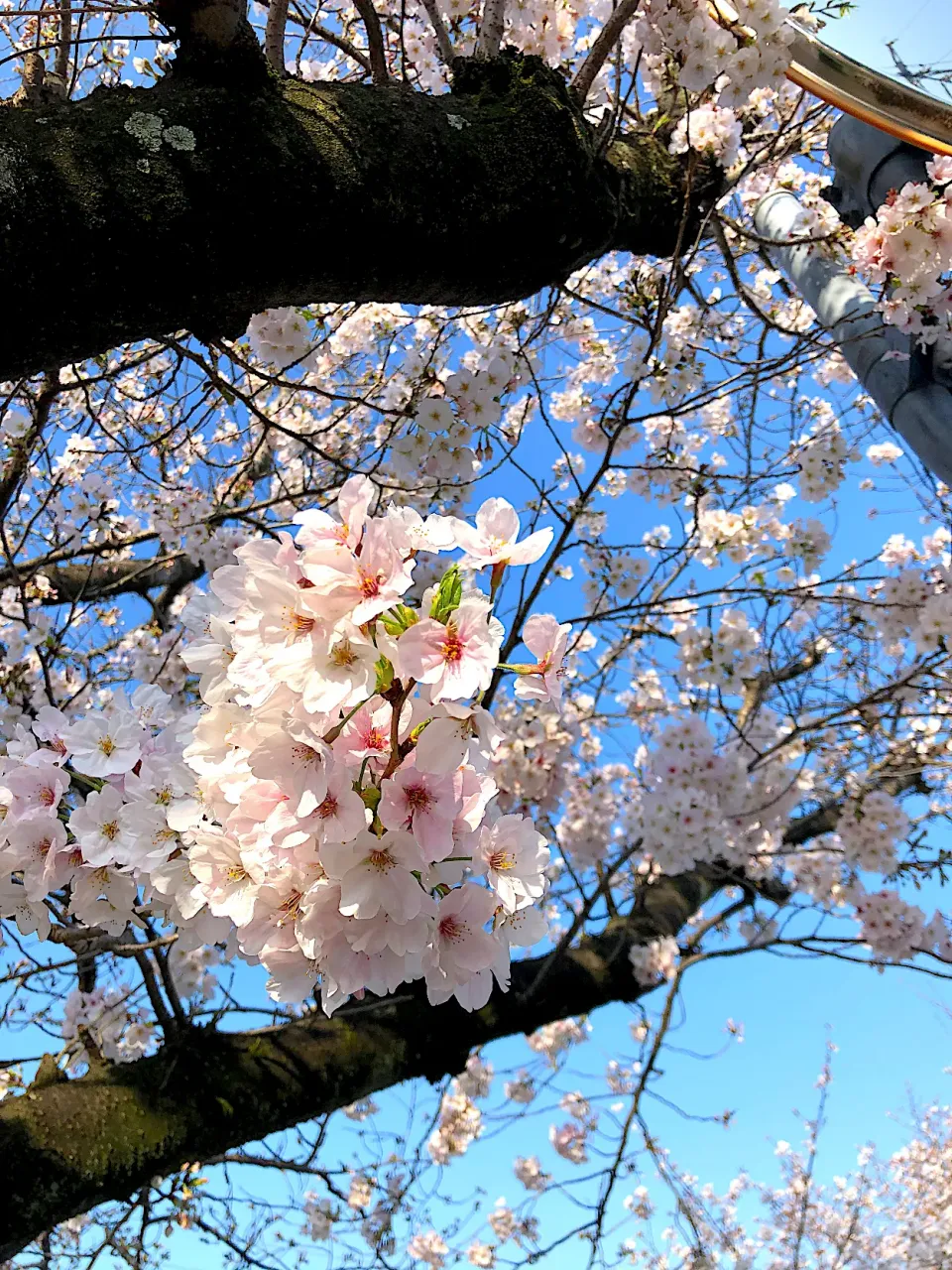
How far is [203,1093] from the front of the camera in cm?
227

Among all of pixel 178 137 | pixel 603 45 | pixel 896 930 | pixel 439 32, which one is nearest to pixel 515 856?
pixel 178 137

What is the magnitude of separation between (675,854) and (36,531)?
357 centimetres

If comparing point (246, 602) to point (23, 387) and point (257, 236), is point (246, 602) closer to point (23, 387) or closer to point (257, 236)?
point (257, 236)

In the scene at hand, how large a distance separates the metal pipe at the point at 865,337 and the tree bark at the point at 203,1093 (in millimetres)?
1959

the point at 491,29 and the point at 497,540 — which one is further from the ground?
the point at 491,29

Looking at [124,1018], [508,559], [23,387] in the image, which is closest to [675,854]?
[124,1018]

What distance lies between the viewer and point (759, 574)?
3.65 meters

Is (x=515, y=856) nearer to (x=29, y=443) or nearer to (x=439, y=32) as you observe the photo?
(x=439, y=32)

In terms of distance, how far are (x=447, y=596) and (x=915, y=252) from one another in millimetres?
2050

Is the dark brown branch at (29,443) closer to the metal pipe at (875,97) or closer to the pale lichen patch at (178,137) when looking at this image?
the pale lichen patch at (178,137)

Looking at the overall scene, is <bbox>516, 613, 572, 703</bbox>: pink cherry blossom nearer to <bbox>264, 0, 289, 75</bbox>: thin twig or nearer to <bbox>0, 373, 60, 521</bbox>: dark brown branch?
<bbox>264, 0, 289, 75</bbox>: thin twig

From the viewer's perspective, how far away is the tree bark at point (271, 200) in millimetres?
1226

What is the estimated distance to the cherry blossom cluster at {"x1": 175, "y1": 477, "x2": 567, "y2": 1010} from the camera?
0.76 meters

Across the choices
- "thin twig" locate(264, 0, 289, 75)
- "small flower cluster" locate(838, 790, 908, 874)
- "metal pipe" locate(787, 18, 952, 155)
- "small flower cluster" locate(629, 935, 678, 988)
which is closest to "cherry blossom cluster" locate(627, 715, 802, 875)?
"small flower cluster" locate(629, 935, 678, 988)
